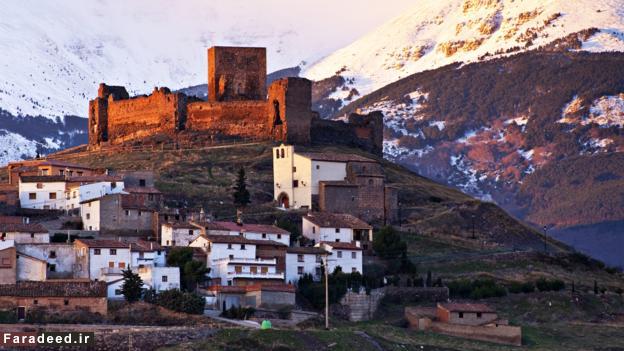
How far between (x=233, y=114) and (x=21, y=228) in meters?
43.2

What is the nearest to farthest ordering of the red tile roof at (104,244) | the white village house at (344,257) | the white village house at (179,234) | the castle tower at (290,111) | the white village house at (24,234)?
the red tile roof at (104,244)
the white village house at (24,234)
the white village house at (179,234)
the white village house at (344,257)
the castle tower at (290,111)

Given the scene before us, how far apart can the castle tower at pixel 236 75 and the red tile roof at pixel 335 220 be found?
33198 mm

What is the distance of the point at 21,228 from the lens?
84688 millimetres

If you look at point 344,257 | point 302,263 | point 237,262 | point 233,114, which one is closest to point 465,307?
point 344,257

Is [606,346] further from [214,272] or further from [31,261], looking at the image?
[31,261]

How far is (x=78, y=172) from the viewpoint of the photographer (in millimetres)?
104125

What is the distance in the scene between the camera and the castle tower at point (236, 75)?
427 ft

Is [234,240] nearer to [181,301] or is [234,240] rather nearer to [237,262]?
[237,262]

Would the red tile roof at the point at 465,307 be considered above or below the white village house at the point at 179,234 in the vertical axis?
below

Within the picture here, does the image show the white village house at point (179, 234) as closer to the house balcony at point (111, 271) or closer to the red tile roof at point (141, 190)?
the red tile roof at point (141, 190)

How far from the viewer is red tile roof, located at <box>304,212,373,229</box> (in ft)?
310

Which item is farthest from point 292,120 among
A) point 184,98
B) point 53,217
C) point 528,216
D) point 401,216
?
point 528,216

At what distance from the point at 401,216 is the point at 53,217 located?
22.7 meters

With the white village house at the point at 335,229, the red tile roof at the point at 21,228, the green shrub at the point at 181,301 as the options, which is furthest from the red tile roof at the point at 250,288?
the white village house at the point at 335,229
